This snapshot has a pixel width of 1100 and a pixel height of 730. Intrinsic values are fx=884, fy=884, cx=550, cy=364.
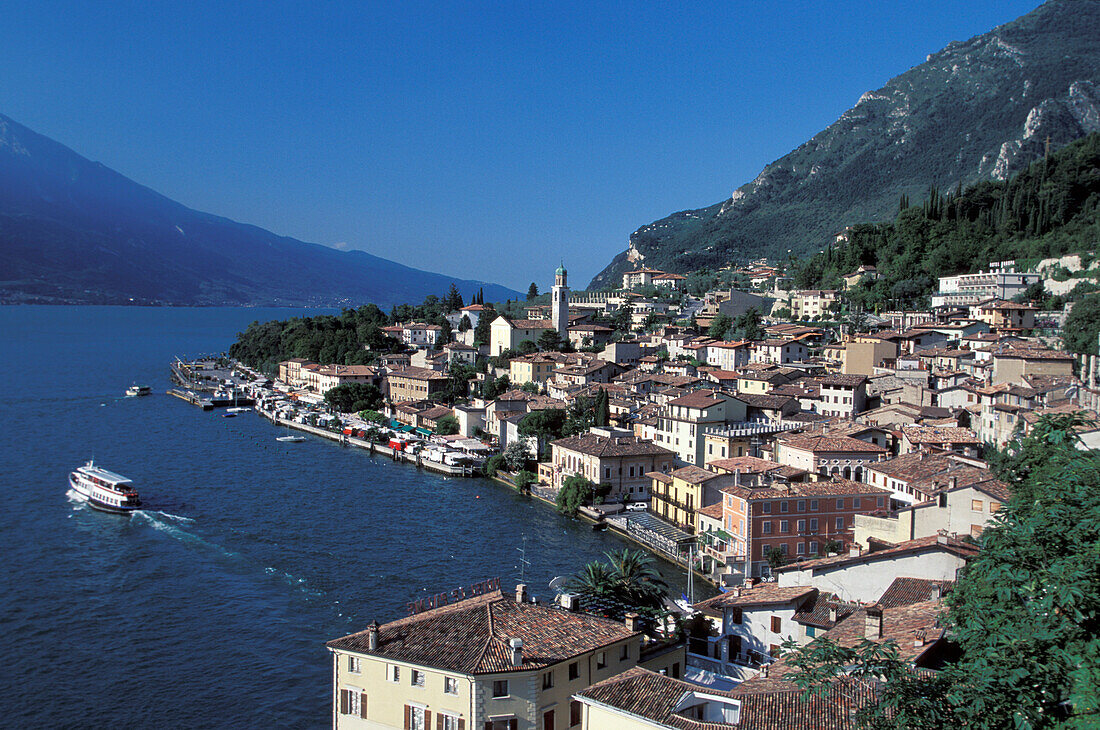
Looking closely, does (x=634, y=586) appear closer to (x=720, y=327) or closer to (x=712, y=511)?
(x=712, y=511)

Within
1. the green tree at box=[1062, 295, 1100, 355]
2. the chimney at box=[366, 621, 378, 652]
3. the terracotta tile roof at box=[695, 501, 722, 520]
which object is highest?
the green tree at box=[1062, 295, 1100, 355]

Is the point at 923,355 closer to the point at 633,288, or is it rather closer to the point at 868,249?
the point at 868,249

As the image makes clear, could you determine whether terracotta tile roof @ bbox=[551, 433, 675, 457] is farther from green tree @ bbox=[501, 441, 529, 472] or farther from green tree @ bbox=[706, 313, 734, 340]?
green tree @ bbox=[706, 313, 734, 340]

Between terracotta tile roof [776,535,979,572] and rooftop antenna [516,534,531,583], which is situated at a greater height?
terracotta tile roof [776,535,979,572]

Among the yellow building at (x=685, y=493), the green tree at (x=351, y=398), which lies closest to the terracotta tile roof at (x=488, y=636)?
the yellow building at (x=685, y=493)

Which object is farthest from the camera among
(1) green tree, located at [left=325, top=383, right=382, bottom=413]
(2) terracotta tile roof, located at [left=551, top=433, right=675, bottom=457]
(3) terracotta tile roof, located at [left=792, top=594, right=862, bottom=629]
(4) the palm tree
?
(1) green tree, located at [left=325, top=383, right=382, bottom=413]

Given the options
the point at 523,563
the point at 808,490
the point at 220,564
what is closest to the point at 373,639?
the point at 523,563

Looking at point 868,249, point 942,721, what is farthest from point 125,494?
point 868,249

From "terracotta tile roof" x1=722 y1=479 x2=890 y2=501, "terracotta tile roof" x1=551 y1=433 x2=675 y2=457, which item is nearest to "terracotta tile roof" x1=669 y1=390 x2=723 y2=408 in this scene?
"terracotta tile roof" x1=551 y1=433 x2=675 y2=457
